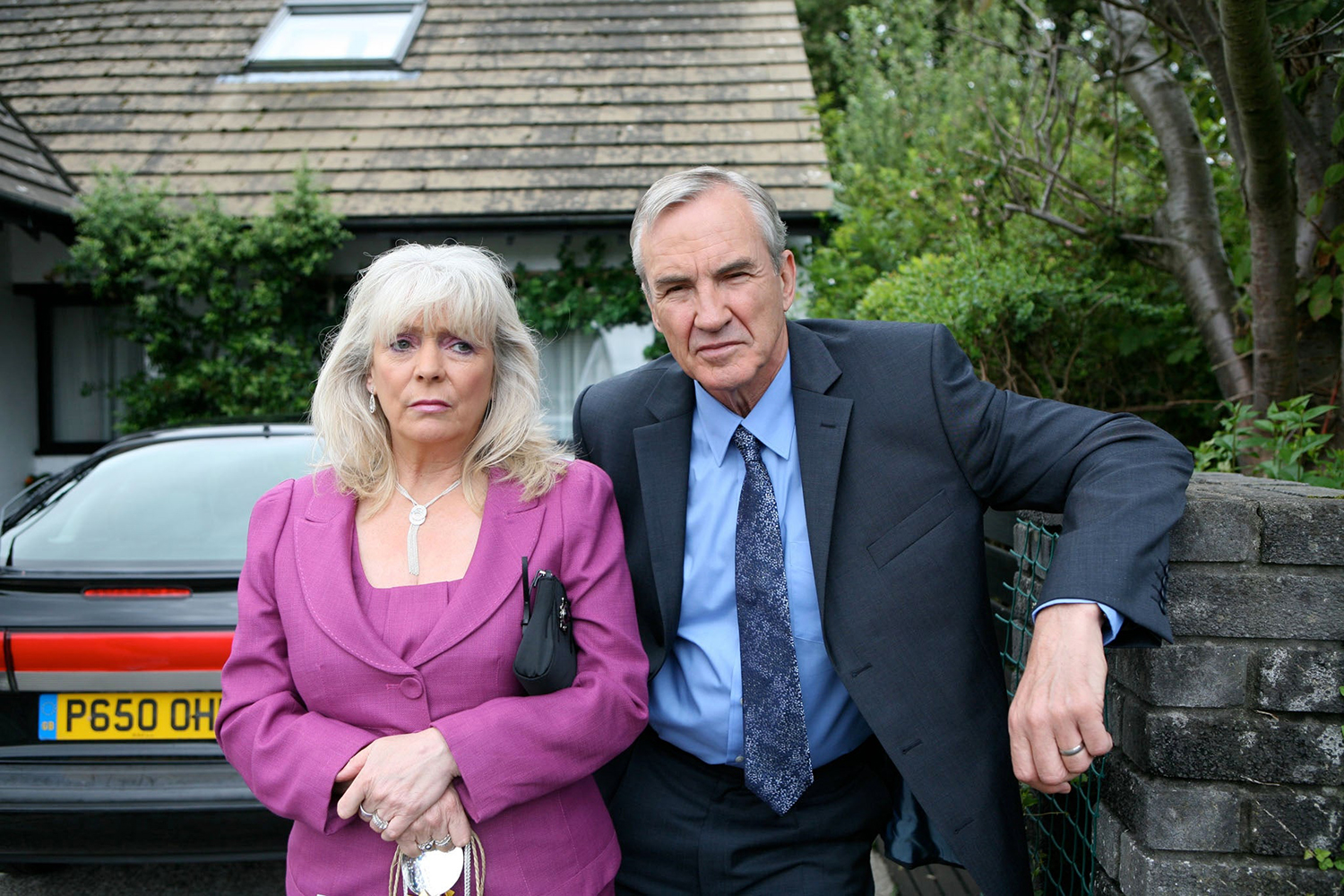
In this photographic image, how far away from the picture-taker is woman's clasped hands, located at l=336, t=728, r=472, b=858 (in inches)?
64.1

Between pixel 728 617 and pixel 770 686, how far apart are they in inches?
6.4

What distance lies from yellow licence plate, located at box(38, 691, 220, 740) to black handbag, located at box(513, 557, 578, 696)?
66.0 inches

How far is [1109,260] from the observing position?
15.4ft

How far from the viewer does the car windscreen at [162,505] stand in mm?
3242

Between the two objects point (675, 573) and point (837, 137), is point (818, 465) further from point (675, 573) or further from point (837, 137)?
point (837, 137)

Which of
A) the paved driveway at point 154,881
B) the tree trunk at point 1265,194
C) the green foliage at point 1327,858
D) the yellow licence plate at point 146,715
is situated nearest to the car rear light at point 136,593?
the yellow licence plate at point 146,715

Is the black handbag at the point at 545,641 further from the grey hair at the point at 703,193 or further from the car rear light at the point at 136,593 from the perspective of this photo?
the car rear light at the point at 136,593

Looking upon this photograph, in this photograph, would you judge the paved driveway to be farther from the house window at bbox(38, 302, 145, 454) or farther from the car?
the house window at bbox(38, 302, 145, 454)

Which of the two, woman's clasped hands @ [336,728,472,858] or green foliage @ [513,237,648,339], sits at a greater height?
green foliage @ [513,237,648,339]

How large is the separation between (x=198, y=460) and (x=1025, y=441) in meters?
3.08

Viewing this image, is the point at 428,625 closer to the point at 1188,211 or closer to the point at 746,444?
the point at 746,444

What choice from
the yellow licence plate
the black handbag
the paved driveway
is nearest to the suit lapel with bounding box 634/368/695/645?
the black handbag

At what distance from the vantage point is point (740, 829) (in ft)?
6.44

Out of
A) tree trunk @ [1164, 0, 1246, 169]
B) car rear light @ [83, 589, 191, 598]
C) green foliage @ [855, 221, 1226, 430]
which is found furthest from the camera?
green foliage @ [855, 221, 1226, 430]
